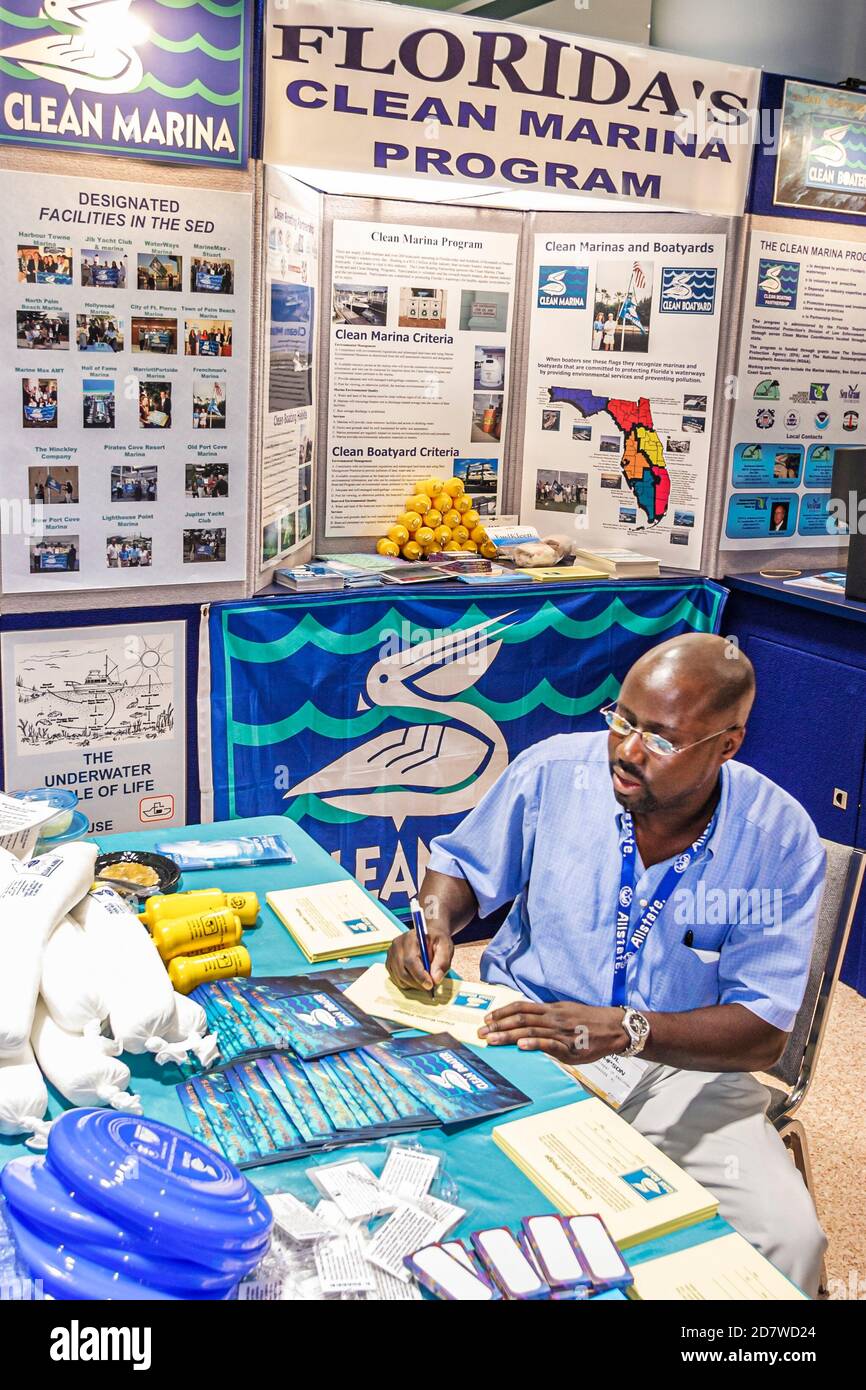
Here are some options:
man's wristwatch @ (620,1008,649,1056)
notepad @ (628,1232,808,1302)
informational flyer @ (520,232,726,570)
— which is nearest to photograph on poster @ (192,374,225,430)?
informational flyer @ (520,232,726,570)

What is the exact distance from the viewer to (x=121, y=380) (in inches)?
131

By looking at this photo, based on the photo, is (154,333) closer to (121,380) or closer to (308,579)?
(121,380)

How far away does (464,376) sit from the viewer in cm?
443

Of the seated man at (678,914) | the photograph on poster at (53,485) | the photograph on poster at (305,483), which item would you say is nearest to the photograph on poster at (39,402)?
the photograph on poster at (53,485)

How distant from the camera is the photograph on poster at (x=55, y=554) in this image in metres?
3.33

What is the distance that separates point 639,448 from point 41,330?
6.93ft

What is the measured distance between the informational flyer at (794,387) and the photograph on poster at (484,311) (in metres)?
0.84

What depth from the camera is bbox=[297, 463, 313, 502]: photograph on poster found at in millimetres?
4016

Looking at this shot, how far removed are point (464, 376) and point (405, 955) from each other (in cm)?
291

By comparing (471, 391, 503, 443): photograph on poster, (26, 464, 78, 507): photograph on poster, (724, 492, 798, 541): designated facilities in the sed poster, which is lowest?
(724, 492, 798, 541): designated facilities in the sed poster

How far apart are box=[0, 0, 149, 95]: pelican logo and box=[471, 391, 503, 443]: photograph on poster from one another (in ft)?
5.56

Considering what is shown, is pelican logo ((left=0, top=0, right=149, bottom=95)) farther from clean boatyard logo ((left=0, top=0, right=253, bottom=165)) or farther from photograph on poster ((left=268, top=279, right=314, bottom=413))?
photograph on poster ((left=268, top=279, right=314, bottom=413))
